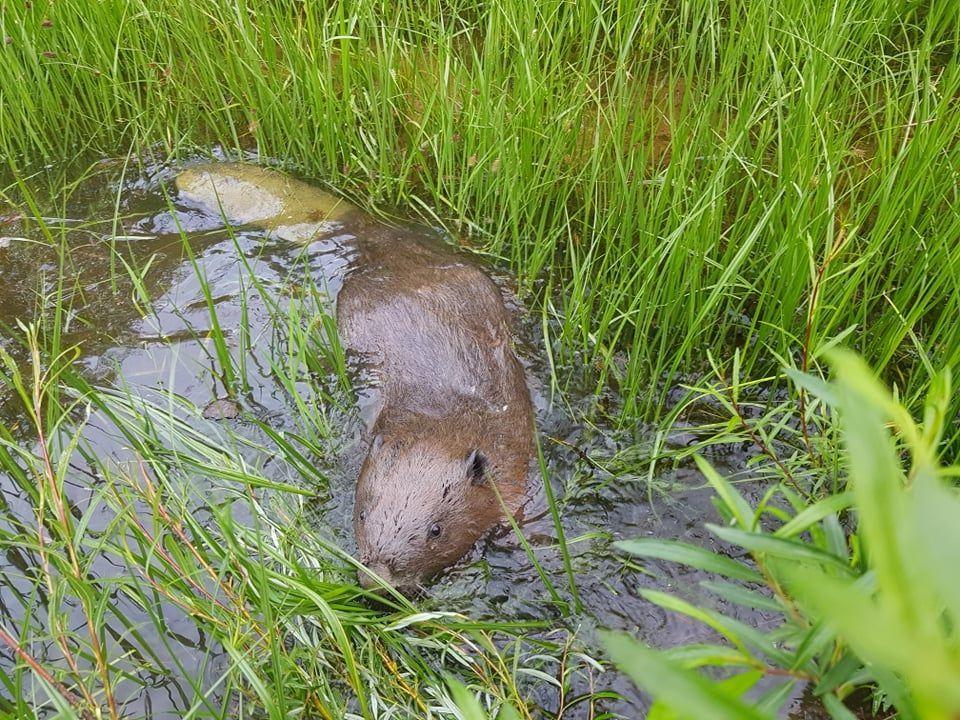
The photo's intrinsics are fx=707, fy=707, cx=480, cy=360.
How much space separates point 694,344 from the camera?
Result: 9.73 feet

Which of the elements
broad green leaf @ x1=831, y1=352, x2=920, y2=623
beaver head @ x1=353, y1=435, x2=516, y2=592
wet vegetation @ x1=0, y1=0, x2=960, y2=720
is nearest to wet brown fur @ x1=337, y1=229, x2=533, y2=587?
beaver head @ x1=353, y1=435, x2=516, y2=592

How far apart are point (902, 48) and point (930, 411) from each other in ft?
11.7

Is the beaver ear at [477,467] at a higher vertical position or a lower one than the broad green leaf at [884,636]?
lower

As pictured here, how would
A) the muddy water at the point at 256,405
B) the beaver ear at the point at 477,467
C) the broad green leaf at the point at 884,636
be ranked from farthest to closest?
the beaver ear at the point at 477,467 < the muddy water at the point at 256,405 < the broad green leaf at the point at 884,636

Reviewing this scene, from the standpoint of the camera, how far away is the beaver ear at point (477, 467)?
8.17 ft

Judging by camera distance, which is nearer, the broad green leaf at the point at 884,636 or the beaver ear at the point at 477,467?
the broad green leaf at the point at 884,636

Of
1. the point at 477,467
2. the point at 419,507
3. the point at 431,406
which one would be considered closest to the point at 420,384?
the point at 431,406

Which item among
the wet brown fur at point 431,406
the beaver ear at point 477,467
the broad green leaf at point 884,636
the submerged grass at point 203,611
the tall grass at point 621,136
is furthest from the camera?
the tall grass at point 621,136

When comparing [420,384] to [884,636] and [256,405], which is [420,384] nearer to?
[256,405]

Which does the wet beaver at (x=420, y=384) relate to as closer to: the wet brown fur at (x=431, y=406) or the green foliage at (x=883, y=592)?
the wet brown fur at (x=431, y=406)

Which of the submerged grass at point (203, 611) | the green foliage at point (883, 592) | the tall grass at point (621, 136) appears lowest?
the submerged grass at point (203, 611)

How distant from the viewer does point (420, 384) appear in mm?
2873

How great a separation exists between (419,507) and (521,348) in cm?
113

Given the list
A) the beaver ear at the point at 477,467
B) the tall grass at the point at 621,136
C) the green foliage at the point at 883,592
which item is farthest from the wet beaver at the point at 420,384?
the green foliage at the point at 883,592
